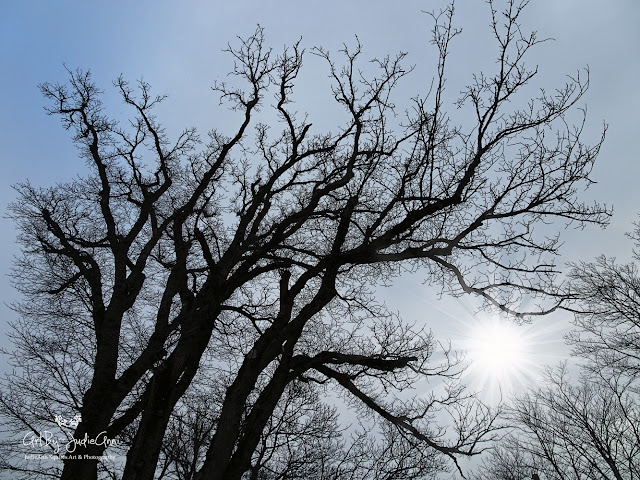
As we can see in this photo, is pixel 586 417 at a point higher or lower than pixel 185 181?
lower

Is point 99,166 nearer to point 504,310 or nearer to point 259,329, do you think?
point 259,329

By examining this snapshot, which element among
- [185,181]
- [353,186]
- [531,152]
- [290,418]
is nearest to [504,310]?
[531,152]

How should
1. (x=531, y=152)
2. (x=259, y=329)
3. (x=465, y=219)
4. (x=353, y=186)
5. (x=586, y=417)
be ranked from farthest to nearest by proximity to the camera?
(x=586, y=417), (x=259, y=329), (x=353, y=186), (x=465, y=219), (x=531, y=152)

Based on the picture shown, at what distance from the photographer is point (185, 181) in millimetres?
10148

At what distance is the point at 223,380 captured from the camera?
1112cm

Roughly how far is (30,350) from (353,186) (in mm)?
8625

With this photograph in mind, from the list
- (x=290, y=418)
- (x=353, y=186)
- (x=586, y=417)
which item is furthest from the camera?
(x=586, y=417)

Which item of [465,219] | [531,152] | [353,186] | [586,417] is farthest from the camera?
[586,417]

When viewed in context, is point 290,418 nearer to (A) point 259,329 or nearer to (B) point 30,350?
(A) point 259,329

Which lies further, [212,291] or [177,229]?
[177,229]

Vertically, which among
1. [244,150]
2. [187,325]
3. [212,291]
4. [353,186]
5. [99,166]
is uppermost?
[244,150]

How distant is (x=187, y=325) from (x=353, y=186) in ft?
13.7

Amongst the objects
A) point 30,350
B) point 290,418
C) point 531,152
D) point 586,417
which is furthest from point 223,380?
point 586,417

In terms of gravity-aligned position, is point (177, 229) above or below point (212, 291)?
above
